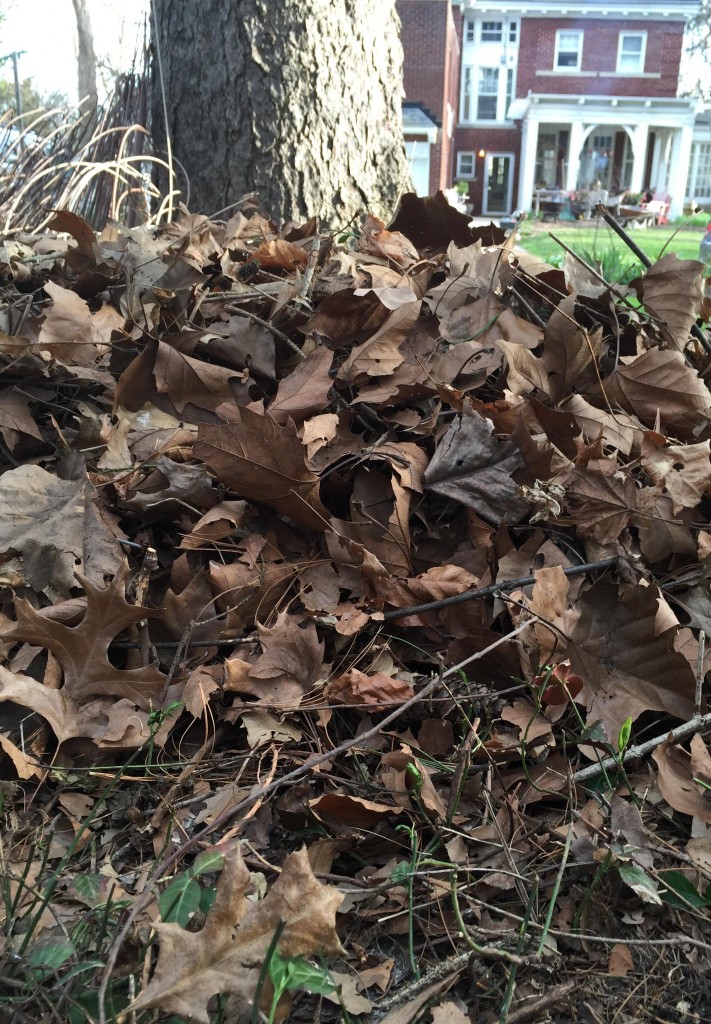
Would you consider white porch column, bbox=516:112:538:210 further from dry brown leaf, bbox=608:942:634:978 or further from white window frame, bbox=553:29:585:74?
dry brown leaf, bbox=608:942:634:978

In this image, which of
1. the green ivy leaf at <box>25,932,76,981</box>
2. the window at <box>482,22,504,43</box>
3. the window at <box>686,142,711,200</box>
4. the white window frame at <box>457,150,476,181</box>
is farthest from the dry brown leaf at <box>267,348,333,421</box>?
the window at <box>686,142,711,200</box>

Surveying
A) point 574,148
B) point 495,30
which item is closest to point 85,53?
point 574,148

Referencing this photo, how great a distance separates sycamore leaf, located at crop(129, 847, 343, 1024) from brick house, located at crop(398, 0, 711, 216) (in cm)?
3447

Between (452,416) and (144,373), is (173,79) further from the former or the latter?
(452,416)

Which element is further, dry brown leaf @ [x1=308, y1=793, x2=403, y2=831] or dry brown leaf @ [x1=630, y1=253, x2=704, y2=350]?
dry brown leaf @ [x1=630, y1=253, x2=704, y2=350]

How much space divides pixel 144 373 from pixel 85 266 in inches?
24.0

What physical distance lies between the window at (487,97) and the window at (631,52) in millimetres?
5688

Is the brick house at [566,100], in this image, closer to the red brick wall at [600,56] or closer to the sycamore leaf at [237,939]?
the red brick wall at [600,56]

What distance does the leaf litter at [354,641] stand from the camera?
3.40 ft

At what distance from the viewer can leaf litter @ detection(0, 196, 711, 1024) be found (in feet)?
3.40

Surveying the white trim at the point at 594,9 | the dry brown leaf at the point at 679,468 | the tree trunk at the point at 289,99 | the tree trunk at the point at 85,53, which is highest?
the white trim at the point at 594,9

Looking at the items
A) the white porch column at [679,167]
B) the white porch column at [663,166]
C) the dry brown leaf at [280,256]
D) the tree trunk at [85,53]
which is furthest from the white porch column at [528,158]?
the dry brown leaf at [280,256]

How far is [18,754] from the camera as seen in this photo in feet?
4.24

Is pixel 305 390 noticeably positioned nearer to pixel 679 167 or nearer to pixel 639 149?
pixel 639 149
